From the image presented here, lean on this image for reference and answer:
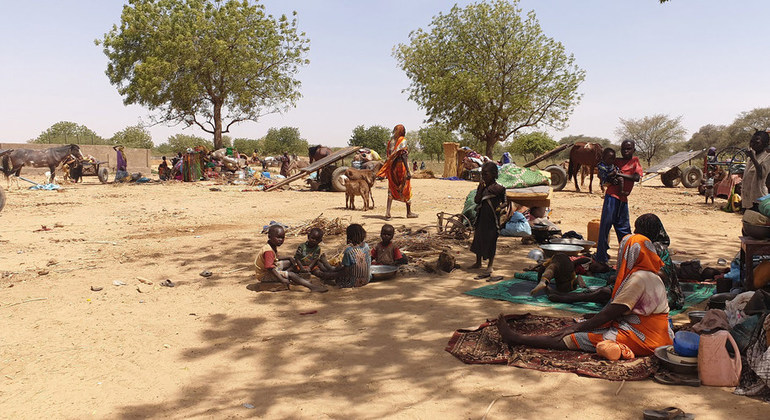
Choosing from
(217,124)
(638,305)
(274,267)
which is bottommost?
(274,267)

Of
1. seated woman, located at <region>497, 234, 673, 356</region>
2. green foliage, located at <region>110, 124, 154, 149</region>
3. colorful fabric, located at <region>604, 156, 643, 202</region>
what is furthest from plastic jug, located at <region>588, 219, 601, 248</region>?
green foliage, located at <region>110, 124, 154, 149</region>

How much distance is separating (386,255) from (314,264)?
0.98 m

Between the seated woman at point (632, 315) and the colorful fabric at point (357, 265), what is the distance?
2.30 m

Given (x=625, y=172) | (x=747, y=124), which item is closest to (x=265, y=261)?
(x=625, y=172)

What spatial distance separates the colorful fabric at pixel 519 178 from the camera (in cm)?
866

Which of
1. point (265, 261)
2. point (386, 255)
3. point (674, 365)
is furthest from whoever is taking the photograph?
point (386, 255)

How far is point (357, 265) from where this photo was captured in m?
5.81

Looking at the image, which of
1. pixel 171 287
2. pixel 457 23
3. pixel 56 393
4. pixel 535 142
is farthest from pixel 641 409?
pixel 535 142

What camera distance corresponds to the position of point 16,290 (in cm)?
571

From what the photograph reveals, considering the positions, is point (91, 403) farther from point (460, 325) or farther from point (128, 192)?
point (128, 192)

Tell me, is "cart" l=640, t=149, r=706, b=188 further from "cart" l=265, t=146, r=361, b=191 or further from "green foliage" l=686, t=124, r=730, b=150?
"green foliage" l=686, t=124, r=730, b=150

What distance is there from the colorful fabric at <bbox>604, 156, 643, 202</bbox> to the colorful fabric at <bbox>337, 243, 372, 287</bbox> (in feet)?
10.1

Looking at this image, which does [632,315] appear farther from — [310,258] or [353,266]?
[310,258]

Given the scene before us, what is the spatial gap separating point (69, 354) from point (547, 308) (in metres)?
4.18
